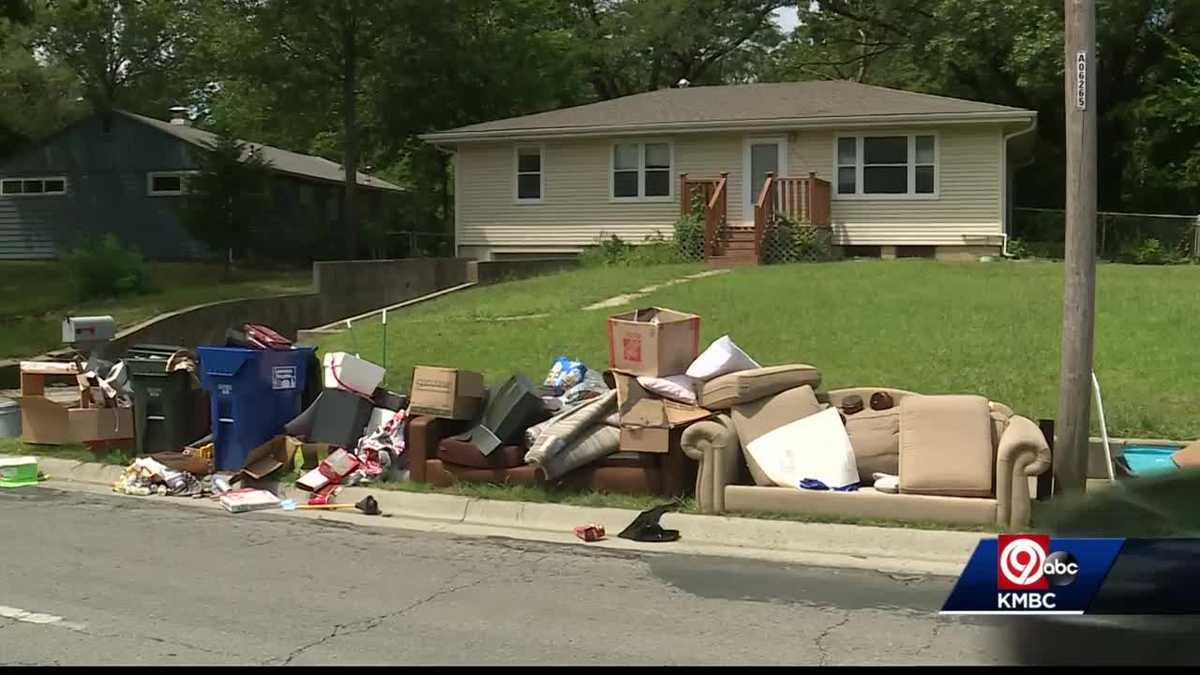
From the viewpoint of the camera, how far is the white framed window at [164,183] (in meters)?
33.2

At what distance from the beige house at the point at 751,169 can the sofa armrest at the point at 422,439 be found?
572 inches

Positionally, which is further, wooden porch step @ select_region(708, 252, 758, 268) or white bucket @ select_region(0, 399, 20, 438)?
wooden porch step @ select_region(708, 252, 758, 268)

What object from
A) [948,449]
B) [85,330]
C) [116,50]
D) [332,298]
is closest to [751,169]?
[332,298]

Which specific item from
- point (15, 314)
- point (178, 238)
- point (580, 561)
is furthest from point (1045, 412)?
point (178, 238)

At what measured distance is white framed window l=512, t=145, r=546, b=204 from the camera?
27.4 m

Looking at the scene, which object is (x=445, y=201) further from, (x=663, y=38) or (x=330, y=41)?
(x=663, y=38)

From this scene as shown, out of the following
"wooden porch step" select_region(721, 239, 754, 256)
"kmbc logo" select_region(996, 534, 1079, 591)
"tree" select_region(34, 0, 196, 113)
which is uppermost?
"tree" select_region(34, 0, 196, 113)

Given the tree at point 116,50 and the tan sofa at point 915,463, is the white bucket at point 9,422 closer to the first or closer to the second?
the tan sofa at point 915,463

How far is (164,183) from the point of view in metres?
33.6

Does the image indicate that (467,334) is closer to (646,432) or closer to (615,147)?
(646,432)

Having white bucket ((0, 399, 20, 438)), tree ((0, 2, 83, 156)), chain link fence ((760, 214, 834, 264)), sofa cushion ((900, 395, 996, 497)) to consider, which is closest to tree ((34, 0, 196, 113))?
tree ((0, 2, 83, 156))

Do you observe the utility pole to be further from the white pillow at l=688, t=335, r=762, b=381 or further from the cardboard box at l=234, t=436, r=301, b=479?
the cardboard box at l=234, t=436, r=301, b=479

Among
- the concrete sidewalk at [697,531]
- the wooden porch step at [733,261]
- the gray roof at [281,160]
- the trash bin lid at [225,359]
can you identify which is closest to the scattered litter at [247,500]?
the concrete sidewalk at [697,531]

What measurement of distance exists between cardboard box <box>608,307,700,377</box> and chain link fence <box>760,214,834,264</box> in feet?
46.6
